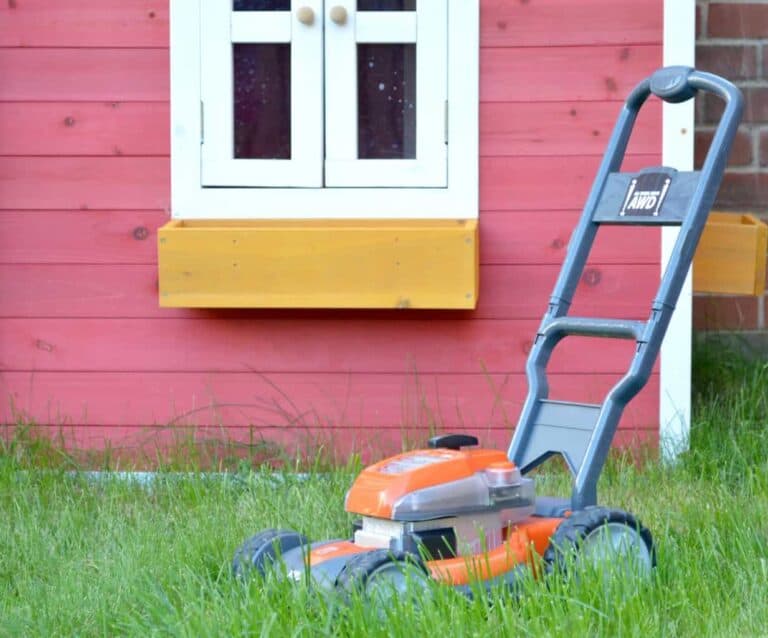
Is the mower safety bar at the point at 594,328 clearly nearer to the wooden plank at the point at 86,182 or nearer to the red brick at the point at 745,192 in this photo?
the wooden plank at the point at 86,182

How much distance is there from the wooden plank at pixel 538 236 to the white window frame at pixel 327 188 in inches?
3.5

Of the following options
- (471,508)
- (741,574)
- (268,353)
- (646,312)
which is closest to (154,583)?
(471,508)

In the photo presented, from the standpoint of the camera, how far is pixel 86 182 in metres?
4.11

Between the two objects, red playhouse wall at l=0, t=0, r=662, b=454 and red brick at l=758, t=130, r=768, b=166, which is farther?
red brick at l=758, t=130, r=768, b=166

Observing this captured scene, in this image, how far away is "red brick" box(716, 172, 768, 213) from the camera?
16.1ft

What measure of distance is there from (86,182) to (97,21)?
47cm

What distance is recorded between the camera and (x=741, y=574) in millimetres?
2742

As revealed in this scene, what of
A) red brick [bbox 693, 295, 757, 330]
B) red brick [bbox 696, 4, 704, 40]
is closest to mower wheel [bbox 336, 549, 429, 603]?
red brick [bbox 693, 295, 757, 330]

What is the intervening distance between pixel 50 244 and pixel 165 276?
0.43 metres

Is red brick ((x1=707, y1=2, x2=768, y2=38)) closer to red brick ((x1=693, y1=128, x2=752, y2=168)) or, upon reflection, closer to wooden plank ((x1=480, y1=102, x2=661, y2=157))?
red brick ((x1=693, y1=128, x2=752, y2=168))

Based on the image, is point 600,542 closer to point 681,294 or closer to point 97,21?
point 681,294

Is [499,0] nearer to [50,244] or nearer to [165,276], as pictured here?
[165,276]

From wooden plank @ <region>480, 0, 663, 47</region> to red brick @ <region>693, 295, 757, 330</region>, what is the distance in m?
1.25

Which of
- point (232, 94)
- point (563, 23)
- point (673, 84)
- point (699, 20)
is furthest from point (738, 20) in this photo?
point (673, 84)
